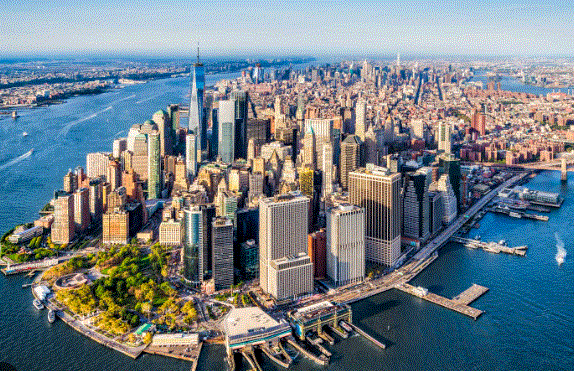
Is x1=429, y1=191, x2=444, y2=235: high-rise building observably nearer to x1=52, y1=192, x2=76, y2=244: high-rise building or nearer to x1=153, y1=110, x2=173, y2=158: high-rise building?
x1=52, y1=192, x2=76, y2=244: high-rise building

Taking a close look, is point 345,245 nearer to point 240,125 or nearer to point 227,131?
point 227,131

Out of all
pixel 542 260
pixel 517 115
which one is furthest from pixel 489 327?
pixel 517 115

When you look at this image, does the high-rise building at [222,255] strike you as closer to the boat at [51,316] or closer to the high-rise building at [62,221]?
the boat at [51,316]

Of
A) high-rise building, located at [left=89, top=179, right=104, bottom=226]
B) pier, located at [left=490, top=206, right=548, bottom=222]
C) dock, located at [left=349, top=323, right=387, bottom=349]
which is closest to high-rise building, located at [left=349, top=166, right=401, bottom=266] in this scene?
dock, located at [left=349, top=323, right=387, bottom=349]

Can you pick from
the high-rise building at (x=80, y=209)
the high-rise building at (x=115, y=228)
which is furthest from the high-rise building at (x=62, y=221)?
the high-rise building at (x=115, y=228)

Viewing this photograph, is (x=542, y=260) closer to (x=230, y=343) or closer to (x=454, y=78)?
(x=230, y=343)
